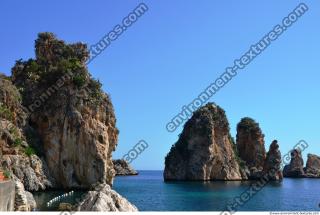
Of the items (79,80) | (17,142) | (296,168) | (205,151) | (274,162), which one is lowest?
(296,168)

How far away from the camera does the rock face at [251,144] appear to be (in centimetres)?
13025

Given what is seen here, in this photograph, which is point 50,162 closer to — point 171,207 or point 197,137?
point 171,207

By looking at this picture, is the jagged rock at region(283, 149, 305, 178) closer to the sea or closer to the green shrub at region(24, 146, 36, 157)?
the sea

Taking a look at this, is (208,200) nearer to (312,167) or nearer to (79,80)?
(79,80)

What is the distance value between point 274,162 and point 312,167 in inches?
1763

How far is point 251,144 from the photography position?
131250 mm

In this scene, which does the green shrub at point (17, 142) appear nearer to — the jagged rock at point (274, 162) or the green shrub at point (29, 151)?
the green shrub at point (29, 151)

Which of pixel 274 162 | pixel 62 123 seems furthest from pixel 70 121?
pixel 274 162

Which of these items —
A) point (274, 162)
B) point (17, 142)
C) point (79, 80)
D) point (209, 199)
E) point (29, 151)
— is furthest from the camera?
point (274, 162)

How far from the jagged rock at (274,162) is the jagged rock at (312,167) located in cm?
3930

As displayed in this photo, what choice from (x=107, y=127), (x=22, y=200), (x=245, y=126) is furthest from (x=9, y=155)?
(x=245, y=126)

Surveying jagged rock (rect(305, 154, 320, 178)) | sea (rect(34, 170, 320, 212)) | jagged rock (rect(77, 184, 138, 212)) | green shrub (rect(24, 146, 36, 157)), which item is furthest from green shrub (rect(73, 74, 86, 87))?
jagged rock (rect(305, 154, 320, 178))

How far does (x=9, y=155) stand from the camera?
53812mm

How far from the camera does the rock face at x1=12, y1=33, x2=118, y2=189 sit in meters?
62.1
